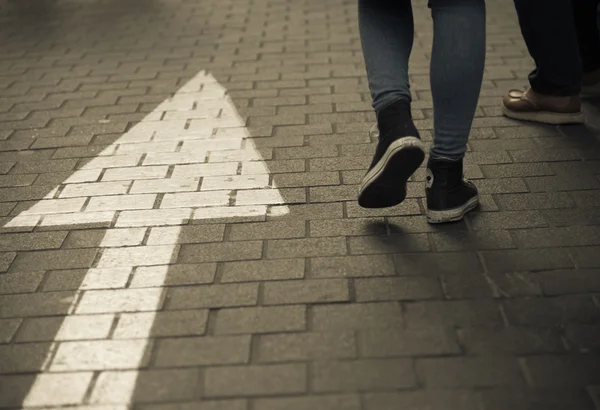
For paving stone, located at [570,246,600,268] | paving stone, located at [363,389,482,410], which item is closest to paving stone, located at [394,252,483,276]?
paving stone, located at [570,246,600,268]

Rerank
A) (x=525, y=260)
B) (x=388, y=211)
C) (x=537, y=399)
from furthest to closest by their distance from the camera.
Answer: (x=388, y=211), (x=525, y=260), (x=537, y=399)

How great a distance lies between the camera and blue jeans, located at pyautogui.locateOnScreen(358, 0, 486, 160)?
8.51ft

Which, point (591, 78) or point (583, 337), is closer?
point (583, 337)

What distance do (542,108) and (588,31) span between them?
60 centimetres

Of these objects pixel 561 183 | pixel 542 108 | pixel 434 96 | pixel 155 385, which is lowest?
pixel 542 108

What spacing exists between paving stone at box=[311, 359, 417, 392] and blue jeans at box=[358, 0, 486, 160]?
0.96 m

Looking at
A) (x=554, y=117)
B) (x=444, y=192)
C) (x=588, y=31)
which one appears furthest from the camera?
(x=588, y=31)

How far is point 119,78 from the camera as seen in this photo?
4809 mm

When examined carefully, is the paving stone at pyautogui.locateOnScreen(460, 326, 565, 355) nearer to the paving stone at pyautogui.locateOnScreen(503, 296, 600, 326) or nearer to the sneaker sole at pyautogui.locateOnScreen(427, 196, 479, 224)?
the paving stone at pyautogui.locateOnScreen(503, 296, 600, 326)

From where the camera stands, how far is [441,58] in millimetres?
2643

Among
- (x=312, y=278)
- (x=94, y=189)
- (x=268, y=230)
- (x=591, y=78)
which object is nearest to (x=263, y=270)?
(x=312, y=278)

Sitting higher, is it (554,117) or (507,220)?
(507,220)

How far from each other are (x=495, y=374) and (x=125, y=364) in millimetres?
998

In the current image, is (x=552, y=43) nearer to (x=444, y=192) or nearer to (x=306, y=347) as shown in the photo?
(x=444, y=192)
